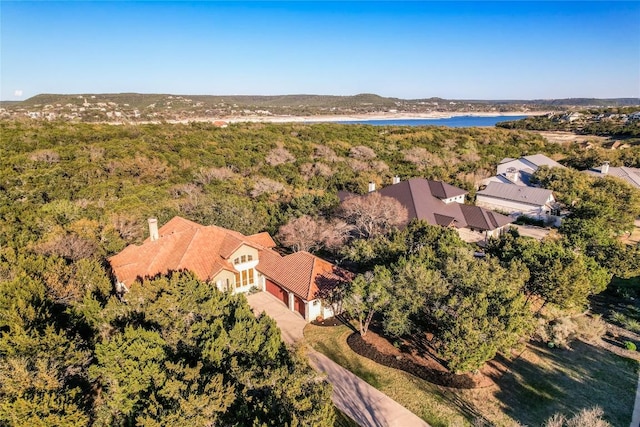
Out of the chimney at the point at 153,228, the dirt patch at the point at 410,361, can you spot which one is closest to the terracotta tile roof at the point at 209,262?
the chimney at the point at 153,228

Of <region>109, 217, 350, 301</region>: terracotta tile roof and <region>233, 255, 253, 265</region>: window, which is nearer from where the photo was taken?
<region>109, 217, 350, 301</region>: terracotta tile roof

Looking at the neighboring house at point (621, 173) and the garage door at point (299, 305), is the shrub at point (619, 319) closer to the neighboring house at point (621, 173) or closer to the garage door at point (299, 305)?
the garage door at point (299, 305)

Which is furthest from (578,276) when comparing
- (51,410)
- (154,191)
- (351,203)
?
(154,191)

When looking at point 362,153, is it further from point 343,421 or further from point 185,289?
point 343,421

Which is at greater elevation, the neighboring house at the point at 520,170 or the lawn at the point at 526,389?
the neighboring house at the point at 520,170

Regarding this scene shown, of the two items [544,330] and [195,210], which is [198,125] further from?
[544,330]

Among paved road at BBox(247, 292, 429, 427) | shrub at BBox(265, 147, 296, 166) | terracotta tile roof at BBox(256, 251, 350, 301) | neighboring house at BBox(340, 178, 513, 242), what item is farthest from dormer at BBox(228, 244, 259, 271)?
shrub at BBox(265, 147, 296, 166)

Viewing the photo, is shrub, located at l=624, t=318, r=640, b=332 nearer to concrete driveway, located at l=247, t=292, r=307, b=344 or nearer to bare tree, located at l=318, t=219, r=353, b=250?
bare tree, located at l=318, t=219, r=353, b=250
